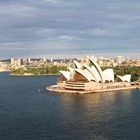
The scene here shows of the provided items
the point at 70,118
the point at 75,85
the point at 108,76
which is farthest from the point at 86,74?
the point at 70,118

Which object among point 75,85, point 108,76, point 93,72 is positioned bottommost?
point 75,85

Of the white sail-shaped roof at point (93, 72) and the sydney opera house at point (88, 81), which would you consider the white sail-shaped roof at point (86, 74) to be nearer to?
the sydney opera house at point (88, 81)

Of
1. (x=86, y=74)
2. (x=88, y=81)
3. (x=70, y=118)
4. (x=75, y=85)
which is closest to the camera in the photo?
(x=70, y=118)

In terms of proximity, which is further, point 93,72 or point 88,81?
point 93,72

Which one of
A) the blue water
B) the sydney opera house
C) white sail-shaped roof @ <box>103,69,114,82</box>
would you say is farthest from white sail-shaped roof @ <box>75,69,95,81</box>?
the blue water

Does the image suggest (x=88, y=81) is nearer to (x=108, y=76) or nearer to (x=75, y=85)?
(x=75, y=85)

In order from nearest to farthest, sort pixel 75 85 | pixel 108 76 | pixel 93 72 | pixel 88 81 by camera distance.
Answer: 1. pixel 75 85
2. pixel 88 81
3. pixel 93 72
4. pixel 108 76

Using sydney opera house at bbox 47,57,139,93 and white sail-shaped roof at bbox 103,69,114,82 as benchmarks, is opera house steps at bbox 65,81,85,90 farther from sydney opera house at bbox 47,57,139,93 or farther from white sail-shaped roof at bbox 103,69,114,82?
white sail-shaped roof at bbox 103,69,114,82

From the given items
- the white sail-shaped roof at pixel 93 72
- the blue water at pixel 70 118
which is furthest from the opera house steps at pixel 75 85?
the blue water at pixel 70 118
